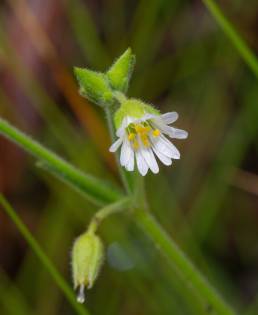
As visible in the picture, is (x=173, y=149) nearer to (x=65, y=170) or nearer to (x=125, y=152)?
(x=125, y=152)

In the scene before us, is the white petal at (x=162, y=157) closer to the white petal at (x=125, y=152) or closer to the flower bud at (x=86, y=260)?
the white petal at (x=125, y=152)

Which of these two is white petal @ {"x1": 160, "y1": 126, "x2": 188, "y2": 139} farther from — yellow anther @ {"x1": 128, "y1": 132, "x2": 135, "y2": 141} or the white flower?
yellow anther @ {"x1": 128, "y1": 132, "x2": 135, "y2": 141}

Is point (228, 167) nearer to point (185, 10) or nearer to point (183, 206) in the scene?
point (183, 206)

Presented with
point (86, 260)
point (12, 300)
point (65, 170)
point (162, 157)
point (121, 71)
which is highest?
point (121, 71)

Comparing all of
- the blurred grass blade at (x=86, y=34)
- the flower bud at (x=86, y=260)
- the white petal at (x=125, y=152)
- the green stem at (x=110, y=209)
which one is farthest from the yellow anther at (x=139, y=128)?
the blurred grass blade at (x=86, y=34)

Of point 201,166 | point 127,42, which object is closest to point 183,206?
point 201,166

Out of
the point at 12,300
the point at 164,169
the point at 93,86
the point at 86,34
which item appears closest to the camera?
the point at 93,86

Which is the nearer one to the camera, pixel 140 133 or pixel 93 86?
pixel 93 86

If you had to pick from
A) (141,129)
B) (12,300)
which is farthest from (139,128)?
(12,300)
